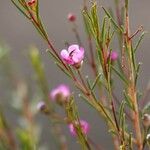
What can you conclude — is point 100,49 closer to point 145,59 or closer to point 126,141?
point 126,141

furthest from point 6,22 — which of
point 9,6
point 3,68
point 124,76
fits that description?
point 124,76

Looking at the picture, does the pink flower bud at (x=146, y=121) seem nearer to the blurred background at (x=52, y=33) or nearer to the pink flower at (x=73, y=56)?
the pink flower at (x=73, y=56)

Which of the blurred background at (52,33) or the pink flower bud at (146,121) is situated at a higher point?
the blurred background at (52,33)

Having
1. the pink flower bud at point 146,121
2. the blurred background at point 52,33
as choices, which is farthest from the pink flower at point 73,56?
the blurred background at point 52,33

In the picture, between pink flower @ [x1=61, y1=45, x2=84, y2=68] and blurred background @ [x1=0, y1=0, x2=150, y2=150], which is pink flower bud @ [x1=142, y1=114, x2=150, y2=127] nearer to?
pink flower @ [x1=61, y1=45, x2=84, y2=68]

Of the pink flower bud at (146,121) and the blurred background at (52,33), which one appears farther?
the blurred background at (52,33)

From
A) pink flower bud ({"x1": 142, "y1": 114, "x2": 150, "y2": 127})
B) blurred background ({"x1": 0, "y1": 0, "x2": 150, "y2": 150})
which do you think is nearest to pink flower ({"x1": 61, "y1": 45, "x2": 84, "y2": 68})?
pink flower bud ({"x1": 142, "y1": 114, "x2": 150, "y2": 127})

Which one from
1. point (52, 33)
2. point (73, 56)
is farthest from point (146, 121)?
point (52, 33)

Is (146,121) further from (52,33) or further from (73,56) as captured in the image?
(52,33)
